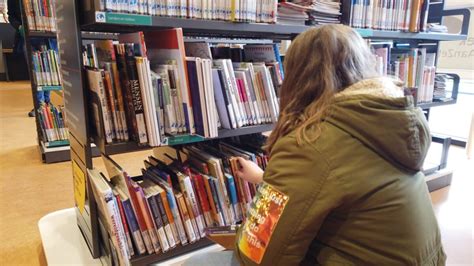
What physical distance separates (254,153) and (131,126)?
587 millimetres

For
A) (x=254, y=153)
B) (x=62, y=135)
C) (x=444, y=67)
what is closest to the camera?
(x=254, y=153)

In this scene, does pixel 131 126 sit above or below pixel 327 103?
below

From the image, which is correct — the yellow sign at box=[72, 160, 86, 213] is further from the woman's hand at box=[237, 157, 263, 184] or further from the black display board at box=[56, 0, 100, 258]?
the woman's hand at box=[237, 157, 263, 184]

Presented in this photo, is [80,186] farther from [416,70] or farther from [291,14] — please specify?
[416,70]

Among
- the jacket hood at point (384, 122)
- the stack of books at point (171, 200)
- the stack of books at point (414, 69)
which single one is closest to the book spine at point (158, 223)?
the stack of books at point (171, 200)

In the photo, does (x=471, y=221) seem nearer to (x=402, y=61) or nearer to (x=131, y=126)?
(x=402, y=61)

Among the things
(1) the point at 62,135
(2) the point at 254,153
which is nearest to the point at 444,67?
(2) the point at 254,153

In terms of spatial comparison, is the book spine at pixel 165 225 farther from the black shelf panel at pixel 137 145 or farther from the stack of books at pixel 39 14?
the stack of books at pixel 39 14

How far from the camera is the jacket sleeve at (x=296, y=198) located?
0.73 metres

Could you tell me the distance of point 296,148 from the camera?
76 cm

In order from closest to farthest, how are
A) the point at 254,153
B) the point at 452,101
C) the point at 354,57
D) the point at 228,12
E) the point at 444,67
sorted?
the point at 354,57 < the point at 228,12 < the point at 254,153 < the point at 452,101 < the point at 444,67

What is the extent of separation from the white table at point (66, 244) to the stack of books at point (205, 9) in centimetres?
92

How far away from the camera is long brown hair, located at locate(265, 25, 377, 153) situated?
0.86m

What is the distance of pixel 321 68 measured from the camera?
0.86 metres
